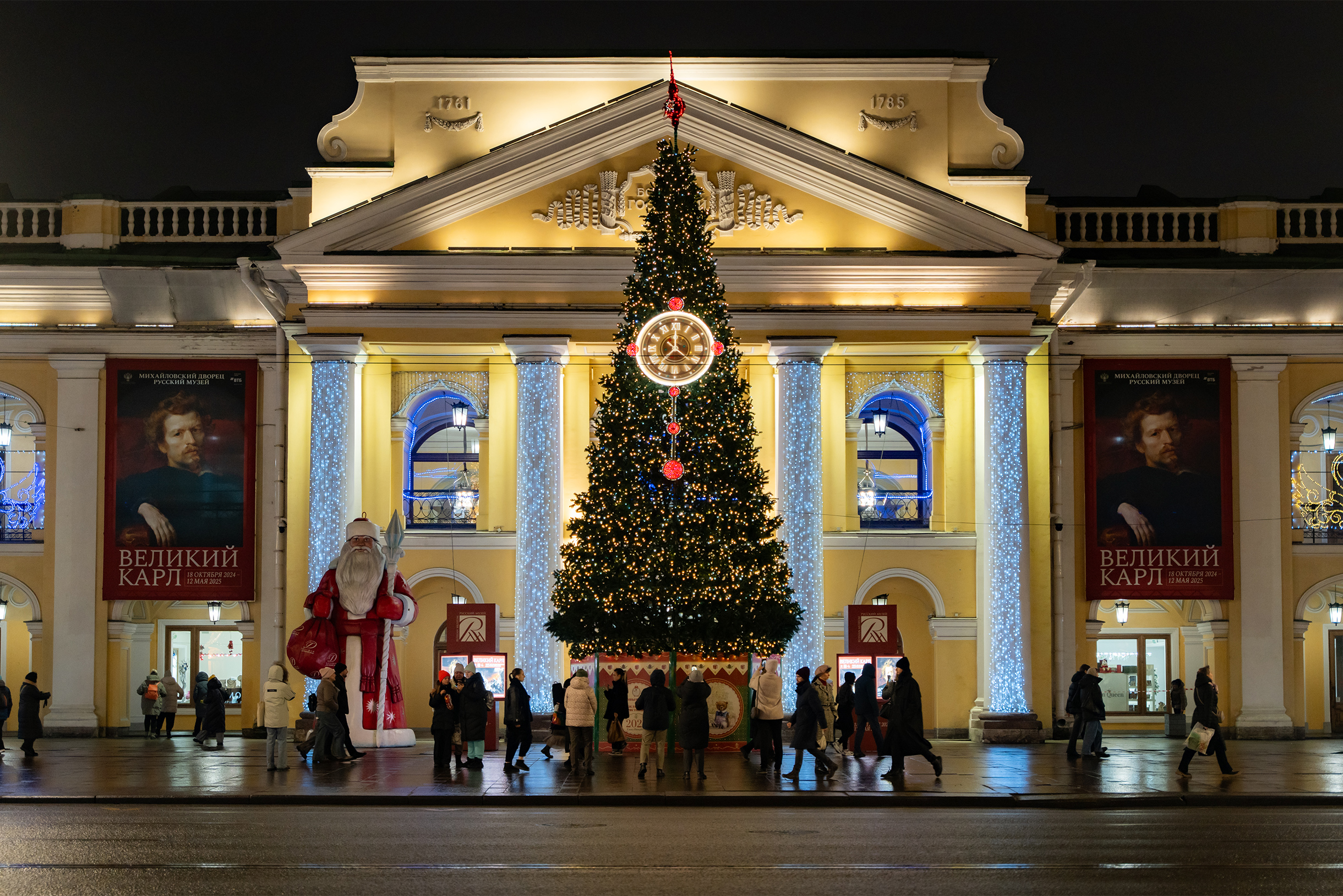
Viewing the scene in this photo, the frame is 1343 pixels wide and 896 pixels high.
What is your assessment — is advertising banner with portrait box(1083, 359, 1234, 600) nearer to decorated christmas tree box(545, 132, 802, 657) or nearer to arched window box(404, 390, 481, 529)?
decorated christmas tree box(545, 132, 802, 657)

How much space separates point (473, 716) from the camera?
22.9 metres

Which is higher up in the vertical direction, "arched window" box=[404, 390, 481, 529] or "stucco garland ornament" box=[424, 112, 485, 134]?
"stucco garland ornament" box=[424, 112, 485, 134]

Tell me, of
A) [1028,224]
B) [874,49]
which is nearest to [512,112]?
[874,49]

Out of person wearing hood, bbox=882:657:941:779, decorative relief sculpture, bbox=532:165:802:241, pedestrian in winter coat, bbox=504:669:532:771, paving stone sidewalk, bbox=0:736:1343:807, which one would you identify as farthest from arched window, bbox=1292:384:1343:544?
pedestrian in winter coat, bbox=504:669:532:771

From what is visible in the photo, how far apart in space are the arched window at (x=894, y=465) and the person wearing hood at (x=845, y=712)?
7503mm

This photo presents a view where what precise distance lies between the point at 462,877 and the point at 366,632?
49.8 feet

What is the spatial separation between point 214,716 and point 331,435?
6384 mm

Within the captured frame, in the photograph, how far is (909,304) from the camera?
3200 cm

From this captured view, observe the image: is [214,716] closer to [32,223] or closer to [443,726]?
[443,726]

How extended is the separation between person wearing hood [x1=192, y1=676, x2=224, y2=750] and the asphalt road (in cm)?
1105

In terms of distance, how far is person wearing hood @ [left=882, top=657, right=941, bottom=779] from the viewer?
21078 mm

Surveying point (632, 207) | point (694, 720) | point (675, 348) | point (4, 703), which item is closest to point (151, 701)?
point (4, 703)

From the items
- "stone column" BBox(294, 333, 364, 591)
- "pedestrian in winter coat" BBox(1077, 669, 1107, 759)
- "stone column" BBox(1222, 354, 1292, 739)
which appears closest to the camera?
"pedestrian in winter coat" BBox(1077, 669, 1107, 759)

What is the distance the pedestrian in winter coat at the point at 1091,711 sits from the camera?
Answer: 81.7ft
